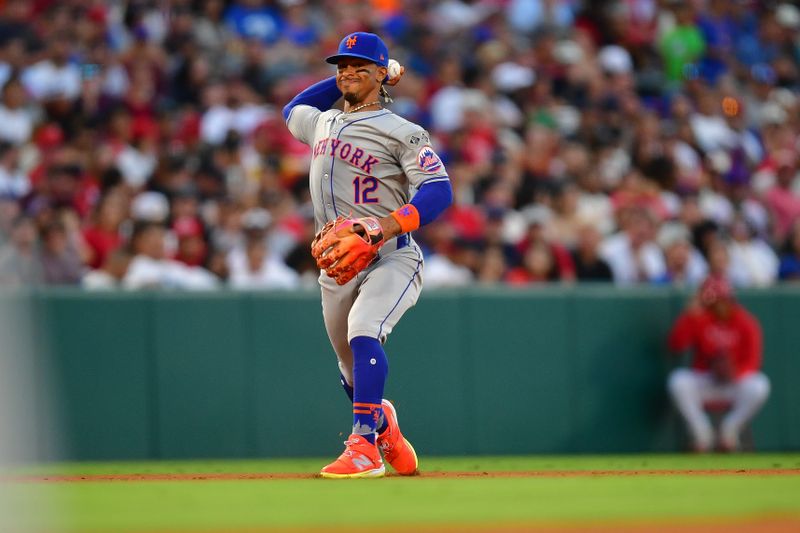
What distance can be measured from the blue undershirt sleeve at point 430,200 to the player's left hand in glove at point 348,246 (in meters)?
0.23

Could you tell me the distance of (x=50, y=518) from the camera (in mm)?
4418

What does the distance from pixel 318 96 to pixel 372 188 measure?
0.80 meters

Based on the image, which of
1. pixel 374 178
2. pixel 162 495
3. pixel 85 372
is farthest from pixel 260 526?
pixel 85 372

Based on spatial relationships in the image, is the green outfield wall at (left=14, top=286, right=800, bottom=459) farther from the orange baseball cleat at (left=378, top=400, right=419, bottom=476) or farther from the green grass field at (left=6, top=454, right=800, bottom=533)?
the orange baseball cleat at (left=378, top=400, right=419, bottom=476)

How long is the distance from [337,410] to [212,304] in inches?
48.1

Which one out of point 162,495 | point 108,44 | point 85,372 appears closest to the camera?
point 162,495

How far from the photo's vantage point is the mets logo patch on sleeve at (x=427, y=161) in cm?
654

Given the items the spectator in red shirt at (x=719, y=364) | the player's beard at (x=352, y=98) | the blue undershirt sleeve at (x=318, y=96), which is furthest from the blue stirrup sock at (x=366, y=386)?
the spectator in red shirt at (x=719, y=364)

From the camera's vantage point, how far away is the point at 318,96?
7.24 meters

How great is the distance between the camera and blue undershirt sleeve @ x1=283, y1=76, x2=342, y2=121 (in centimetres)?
724

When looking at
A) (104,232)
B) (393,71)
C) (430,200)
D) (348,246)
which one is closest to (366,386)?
(348,246)

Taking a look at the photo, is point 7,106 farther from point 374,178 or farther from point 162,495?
point 162,495

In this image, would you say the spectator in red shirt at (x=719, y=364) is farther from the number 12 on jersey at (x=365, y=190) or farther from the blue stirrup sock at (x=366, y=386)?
the blue stirrup sock at (x=366, y=386)

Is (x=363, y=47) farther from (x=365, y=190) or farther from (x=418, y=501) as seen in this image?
(x=418, y=501)
